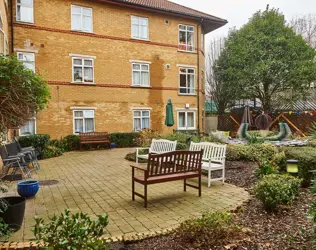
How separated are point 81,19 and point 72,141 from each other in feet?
24.0

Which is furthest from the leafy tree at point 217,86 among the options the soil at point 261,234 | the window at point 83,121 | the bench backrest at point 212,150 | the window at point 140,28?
the soil at point 261,234

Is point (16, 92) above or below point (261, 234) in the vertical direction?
above

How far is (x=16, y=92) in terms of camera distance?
11.3 ft

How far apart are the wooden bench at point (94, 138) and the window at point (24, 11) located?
6910mm

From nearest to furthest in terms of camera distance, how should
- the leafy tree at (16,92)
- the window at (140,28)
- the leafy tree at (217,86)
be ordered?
the leafy tree at (16,92) < the window at (140,28) < the leafy tree at (217,86)

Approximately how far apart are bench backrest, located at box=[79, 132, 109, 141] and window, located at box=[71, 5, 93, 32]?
6.30 meters

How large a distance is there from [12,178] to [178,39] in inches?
586

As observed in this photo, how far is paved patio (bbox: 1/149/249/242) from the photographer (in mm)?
4172

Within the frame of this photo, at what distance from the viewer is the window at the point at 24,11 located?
14.0 metres

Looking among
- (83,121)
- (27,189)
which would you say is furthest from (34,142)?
(27,189)

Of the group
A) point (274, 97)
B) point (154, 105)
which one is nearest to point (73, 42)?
point (154, 105)

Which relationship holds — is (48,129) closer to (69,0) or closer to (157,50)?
(69,0)

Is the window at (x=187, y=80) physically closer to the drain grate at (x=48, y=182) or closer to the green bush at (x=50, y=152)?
the green bush at (x=50, y=152)

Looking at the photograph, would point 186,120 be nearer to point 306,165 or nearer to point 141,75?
point 141,75
